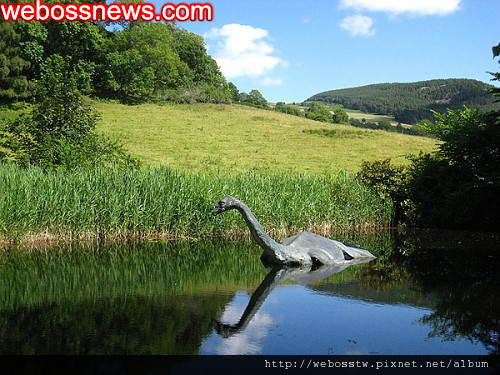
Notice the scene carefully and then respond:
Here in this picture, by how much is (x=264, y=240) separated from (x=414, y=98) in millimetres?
98415

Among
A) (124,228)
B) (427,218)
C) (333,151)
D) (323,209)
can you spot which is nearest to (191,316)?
(124,228)

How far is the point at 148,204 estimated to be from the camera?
579 inches

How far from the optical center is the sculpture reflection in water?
23.6 ft

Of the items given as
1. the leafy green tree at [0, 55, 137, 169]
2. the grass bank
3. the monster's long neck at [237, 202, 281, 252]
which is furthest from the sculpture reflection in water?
the leafy green tree at [0, 55, 137, 169]

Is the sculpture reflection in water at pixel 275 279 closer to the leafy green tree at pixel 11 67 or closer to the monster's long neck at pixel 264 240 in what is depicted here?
the monster's long neck at pixel 264 240

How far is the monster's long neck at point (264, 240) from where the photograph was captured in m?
10.6

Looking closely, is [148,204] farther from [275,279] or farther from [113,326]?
[113,326]

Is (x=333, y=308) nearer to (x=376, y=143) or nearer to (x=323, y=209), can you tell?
(x=323, y=209)

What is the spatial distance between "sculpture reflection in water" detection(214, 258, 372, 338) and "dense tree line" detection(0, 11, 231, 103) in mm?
36540

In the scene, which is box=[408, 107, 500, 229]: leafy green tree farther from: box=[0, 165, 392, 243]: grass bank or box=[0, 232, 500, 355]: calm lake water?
box=[0, 232, 500, 355]: calm lake water

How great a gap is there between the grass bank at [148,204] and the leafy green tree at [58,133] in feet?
5.40

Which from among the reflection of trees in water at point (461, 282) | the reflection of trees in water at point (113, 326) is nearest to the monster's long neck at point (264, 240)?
the reflection of trees in water at point (113, 326)

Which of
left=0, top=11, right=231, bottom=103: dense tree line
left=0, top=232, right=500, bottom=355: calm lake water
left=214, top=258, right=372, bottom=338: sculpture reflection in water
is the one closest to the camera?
left=0, top=232, right=500, bottom=355: calm lake water

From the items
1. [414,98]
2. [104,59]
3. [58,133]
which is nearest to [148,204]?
[58,133]
